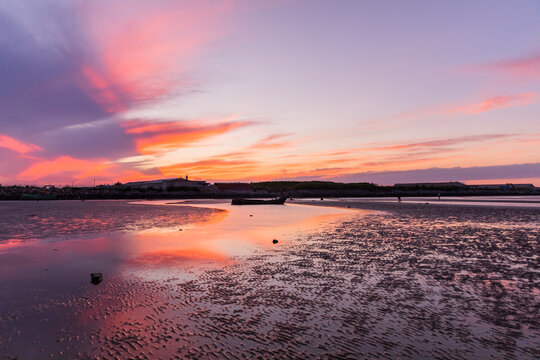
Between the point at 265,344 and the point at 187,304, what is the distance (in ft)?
11.2

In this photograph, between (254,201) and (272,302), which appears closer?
(272,302)

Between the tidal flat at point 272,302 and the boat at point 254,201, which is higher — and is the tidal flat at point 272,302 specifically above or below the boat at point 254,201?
below

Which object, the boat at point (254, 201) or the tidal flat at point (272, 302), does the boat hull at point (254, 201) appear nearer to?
the boat at point (254, 201)

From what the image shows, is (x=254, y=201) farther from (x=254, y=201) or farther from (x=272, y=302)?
(x=272, y=302)

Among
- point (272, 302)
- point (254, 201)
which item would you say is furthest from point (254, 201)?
point (272, 302)

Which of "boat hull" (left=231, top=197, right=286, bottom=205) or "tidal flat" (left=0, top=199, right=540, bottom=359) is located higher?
"boat hull" (left=231, top=197, right=286, bottom=205)

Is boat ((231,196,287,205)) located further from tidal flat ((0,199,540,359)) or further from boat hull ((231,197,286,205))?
tidal flat ((0,199,540,359))

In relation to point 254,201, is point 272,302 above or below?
below

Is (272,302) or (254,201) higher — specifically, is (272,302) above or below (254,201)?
below

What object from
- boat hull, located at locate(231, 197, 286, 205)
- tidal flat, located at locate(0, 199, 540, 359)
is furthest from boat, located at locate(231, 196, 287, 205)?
tidal flat, located at locate(0, 199, 540, 359)

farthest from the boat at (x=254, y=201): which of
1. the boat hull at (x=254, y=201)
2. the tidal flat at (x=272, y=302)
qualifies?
the tidal flat at (x=272, y=302)

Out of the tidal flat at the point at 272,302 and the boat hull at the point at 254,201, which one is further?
the boat hull at the point at 254,201

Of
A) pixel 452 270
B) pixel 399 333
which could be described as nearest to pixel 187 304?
pixel 399 333

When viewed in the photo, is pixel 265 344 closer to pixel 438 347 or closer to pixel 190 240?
pixel 438 347
